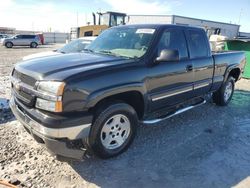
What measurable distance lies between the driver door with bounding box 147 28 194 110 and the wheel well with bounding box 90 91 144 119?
0.21 metres

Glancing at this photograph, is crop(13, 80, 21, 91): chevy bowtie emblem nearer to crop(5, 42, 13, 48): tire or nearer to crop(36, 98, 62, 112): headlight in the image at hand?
crop(36, 98, 62, 112): headlight

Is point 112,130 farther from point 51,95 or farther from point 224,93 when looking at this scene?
point 224,93

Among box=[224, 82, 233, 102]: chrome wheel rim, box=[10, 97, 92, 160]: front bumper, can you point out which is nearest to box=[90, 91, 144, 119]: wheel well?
box=[10, 97, 92, 160]: front bumper

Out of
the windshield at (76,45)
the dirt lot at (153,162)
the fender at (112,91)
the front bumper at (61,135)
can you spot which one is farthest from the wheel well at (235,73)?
the front bumper at (61,135)

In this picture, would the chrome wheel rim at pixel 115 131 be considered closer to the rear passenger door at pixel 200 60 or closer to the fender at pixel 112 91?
the fender at pixel 112 91

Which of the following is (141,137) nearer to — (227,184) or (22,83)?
(227,184)

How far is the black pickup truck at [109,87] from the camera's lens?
302 centimetres

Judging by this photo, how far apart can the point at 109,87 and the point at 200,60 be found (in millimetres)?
2487

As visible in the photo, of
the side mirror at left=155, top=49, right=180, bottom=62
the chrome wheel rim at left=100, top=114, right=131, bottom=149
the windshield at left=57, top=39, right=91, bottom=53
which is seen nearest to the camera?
the chrome wheel rim at left=100, top=114, right=131, bottom=149

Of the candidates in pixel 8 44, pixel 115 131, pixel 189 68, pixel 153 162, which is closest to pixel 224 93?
pixel 189 68

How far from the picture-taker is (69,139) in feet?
10.2

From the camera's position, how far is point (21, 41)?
3152cm

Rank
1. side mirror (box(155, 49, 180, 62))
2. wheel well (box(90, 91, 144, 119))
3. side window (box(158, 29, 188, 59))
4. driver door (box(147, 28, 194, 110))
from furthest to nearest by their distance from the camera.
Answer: side window (box(158, 29, 188, 59)) < driver door (box(147, 28, 194, 110)) < side mirror (box(155, 49, 180, 62)) < wheel well (box(90, 91, 144, 119))

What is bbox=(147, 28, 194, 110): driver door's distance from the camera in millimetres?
4012
